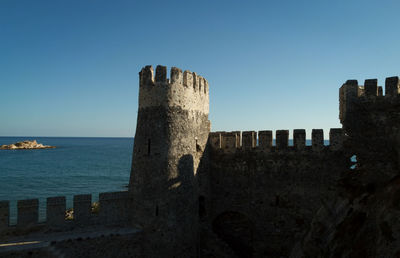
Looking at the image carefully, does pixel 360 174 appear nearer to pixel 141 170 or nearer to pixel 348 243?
pixel 348 243

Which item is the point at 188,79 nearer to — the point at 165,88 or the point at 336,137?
the point at 165,88

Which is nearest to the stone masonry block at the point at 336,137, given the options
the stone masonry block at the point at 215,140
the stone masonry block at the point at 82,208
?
the stone masonry block at the point at 215,140

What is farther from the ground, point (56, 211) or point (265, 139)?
point (265, 139)

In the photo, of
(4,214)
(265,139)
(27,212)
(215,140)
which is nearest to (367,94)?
(265,139)

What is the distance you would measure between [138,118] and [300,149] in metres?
8.74

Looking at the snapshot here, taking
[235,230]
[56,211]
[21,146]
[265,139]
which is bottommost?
[21,146]

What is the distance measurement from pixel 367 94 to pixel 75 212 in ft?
49.1

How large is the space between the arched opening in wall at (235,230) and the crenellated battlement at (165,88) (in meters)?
7.10

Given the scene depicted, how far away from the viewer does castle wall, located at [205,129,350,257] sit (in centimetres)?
1364

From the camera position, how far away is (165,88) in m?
12.7

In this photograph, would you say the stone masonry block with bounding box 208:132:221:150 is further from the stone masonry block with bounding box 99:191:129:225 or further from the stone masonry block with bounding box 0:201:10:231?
the stone masonry block with bounding box 0:201:10:231

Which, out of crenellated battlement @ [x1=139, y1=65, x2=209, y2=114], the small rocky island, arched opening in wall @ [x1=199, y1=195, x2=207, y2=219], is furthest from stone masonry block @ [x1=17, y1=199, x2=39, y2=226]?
the small rocky island

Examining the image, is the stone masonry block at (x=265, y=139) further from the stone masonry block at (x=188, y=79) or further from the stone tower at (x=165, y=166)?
the stone masonry block at (x=188, y=79)

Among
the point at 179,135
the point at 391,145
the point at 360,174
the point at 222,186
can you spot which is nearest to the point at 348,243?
the point at 360,174
